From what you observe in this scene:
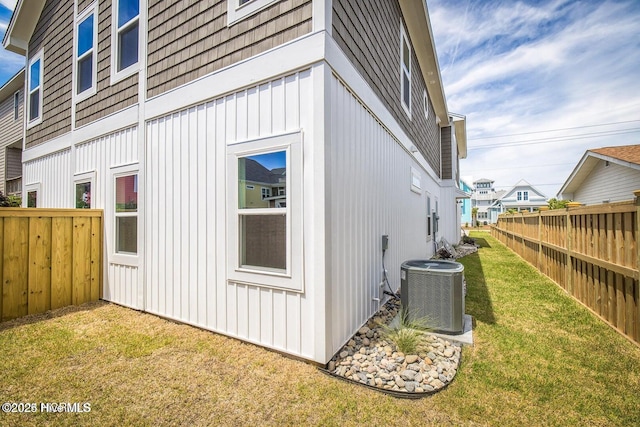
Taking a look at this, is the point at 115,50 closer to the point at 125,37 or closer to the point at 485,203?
the point at 125,37

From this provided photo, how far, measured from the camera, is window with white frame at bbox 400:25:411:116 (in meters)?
6.25

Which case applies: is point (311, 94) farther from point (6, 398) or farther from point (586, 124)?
point (586, 124)

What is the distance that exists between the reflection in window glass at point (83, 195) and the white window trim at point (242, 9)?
4.32 meters

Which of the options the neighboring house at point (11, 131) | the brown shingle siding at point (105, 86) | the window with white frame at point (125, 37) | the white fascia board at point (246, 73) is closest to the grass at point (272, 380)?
the white fascia board at point (246, 73)

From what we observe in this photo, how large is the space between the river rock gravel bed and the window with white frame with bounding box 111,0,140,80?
5388mm

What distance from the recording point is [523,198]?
40344 millimetres

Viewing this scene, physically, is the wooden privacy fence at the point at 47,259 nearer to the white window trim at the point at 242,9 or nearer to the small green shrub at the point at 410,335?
the white window trim at the point at 242,9

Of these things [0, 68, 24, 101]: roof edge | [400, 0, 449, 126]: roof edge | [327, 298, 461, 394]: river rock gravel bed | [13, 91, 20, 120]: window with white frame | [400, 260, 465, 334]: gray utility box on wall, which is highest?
[0, 68, 24, 101]: roof edge

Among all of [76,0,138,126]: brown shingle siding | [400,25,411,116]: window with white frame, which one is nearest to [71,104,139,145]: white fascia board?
[76,0,138,126]: brown shingle siding

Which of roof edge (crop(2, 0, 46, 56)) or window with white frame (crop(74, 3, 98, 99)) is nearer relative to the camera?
window with white frame (crop(74, 3, 98, 99))

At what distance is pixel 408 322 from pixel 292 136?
272 cm

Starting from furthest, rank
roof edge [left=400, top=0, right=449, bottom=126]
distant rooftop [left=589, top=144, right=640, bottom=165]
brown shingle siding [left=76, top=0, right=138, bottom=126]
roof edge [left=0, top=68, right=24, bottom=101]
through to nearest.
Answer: distant rooftop [left=589, top=144, right=640, bottom=165], roof edge [left=0, top=68, right=24, bottom=101], roof edge [left=400, top=0, right=449, bottom=126], brown shingle siding [left=76, top=0, right=138, bottom=126]

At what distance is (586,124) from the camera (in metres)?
38.2

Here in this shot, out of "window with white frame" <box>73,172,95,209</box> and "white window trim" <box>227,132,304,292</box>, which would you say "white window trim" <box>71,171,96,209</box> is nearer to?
"window with white frame" <box>73,172,95,209</box>
